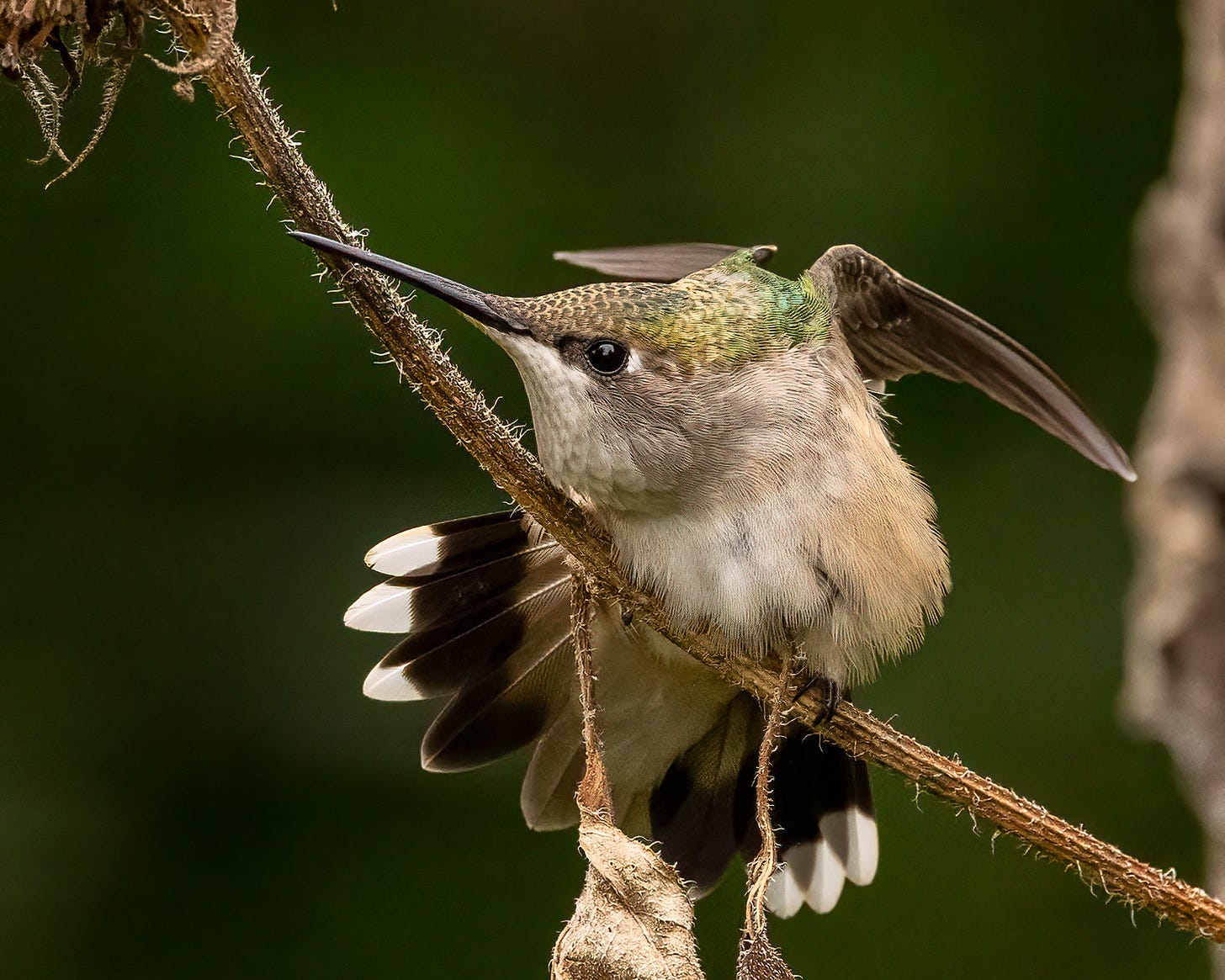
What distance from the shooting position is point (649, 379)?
2.50m

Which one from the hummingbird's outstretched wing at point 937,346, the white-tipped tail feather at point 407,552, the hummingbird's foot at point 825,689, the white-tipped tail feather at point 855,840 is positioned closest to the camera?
the hummingbird's foot at point 825,689

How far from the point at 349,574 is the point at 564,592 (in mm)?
1764

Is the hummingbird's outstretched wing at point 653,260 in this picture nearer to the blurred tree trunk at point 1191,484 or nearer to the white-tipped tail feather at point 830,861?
the blurred tree trunk at point 1191,484

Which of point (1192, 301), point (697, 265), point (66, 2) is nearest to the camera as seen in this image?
point (66, 2)

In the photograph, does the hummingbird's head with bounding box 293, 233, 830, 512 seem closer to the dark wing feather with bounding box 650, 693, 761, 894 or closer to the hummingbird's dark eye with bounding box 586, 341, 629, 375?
the hummingbird's dark eye with bounding box 586, 341, 629, 375

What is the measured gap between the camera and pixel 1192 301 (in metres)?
3.39

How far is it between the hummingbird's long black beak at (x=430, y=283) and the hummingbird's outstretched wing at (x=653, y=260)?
4.07ft

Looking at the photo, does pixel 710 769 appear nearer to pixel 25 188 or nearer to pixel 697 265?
pixel 697 265

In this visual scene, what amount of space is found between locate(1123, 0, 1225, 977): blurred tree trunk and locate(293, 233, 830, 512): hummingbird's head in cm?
110

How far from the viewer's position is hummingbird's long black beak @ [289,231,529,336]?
1.74 metres

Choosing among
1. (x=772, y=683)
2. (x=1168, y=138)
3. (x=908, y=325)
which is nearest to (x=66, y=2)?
(x=772, y=683)

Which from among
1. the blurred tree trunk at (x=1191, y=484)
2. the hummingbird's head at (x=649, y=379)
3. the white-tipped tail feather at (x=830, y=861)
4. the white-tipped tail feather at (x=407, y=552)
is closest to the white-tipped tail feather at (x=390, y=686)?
the white-tipped tail feather at (x=407, y=552)

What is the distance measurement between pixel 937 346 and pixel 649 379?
Answer: 3.11 feet

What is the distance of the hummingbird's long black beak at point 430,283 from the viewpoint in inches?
68.6
